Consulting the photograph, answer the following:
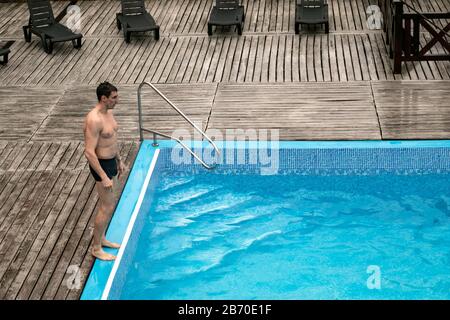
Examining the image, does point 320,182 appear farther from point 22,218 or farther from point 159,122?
point 22,218

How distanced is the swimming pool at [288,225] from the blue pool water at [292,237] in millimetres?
13

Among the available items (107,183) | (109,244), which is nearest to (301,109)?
(109,244)

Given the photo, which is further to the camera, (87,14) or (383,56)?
(87,14)

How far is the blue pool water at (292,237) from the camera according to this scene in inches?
382

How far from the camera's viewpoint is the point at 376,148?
11570 millimetres

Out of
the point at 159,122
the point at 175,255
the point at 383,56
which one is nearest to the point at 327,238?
the point at 175,255

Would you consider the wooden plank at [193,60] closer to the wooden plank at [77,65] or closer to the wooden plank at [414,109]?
the wooden plank at [77,65]

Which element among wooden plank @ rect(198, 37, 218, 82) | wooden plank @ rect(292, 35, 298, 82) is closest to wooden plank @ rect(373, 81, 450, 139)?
wooden plank @ rect(292, 35, 298, 82)

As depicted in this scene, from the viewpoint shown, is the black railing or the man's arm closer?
the man's arm

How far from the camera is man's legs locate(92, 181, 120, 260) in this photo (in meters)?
9.12

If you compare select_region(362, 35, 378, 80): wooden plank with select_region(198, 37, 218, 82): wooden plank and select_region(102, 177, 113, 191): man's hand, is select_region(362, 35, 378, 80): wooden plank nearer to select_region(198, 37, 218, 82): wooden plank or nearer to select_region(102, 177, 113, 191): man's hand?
select_region(198, 37, 218, 82): wooden plank

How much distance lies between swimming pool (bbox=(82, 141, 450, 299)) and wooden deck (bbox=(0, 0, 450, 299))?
41 centimetres

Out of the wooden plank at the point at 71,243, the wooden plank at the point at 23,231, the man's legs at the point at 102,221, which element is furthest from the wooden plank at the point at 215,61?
the man's legs at the point at 102,221

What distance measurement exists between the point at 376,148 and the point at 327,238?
1684 millimetres
